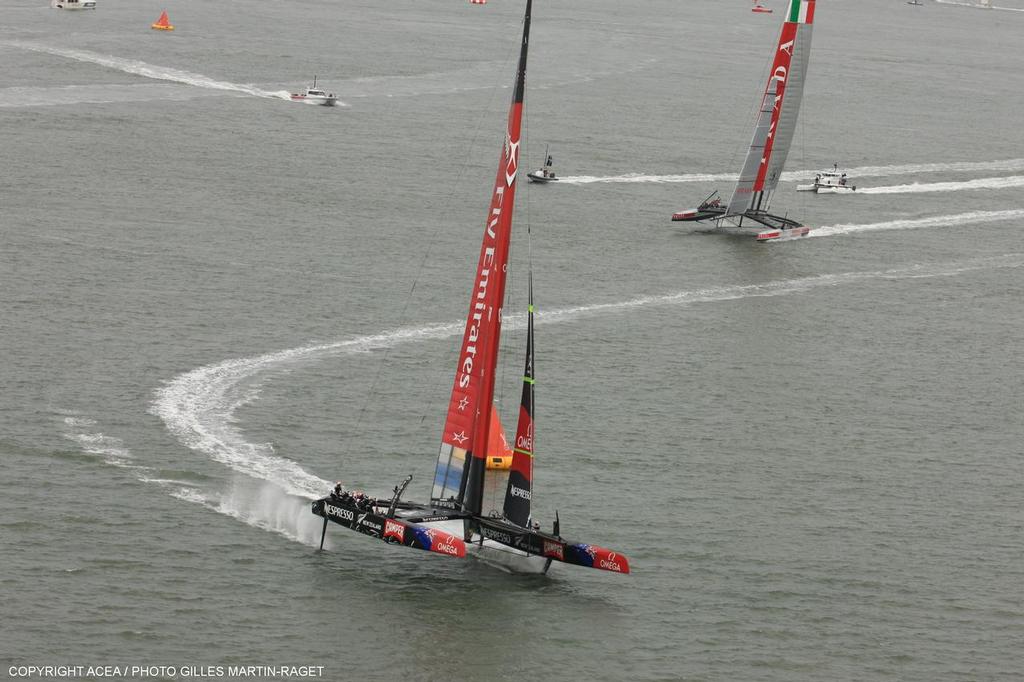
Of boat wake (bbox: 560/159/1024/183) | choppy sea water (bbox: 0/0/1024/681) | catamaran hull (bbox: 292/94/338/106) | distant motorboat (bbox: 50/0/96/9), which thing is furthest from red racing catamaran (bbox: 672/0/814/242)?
distant motorboat (bbox: 50/0/96/9)

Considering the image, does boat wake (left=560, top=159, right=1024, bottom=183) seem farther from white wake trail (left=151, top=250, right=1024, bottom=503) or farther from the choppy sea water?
white wake trail (left=151, top=250, right=1024, bottom=503)

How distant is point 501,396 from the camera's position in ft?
206

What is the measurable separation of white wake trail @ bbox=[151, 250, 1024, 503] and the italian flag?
93.3 ft

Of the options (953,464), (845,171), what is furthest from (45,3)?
(953,464)

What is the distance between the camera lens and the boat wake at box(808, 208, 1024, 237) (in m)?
102

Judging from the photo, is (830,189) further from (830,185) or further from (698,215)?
(698,215)

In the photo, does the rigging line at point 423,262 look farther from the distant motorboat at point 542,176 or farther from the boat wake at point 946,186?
the boat wake at point 946,186

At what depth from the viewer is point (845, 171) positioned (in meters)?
119

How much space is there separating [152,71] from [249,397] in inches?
3318

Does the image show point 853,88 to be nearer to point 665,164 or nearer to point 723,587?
point 665,164

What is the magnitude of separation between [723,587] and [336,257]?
137 ft

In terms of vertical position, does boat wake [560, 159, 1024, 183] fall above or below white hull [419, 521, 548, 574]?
above

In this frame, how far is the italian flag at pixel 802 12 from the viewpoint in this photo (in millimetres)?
102562

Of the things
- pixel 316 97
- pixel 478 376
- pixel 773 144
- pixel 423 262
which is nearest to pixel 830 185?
pixel 773 144
